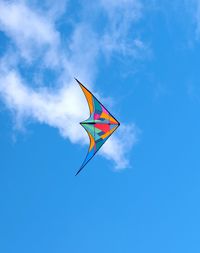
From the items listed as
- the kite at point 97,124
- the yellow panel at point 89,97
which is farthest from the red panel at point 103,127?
the yellow panel at point 89,97

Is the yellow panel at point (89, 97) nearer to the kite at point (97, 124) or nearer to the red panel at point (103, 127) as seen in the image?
the kite at point (97, 124)

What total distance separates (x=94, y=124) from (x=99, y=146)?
144 cm

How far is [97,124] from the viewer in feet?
82.9

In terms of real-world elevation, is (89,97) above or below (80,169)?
above

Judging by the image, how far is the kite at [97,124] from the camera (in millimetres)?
24562

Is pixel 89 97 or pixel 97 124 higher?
pixel 89 97

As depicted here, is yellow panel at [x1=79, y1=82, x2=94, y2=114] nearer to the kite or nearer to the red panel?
the kite

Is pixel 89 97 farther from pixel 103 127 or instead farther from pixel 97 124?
pixel 103 127

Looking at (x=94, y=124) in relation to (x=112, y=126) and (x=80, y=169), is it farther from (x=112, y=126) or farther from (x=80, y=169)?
(x=80, y=169)

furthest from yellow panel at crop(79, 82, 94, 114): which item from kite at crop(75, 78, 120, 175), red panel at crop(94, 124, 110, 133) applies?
red panel at crop(94, 124, 110, 133)

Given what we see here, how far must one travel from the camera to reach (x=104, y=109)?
24.5 metres

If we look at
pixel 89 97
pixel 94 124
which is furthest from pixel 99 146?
pixel 89 97

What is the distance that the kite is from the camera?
24.6m

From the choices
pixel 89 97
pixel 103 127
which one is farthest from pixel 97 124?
pixel 89 97
